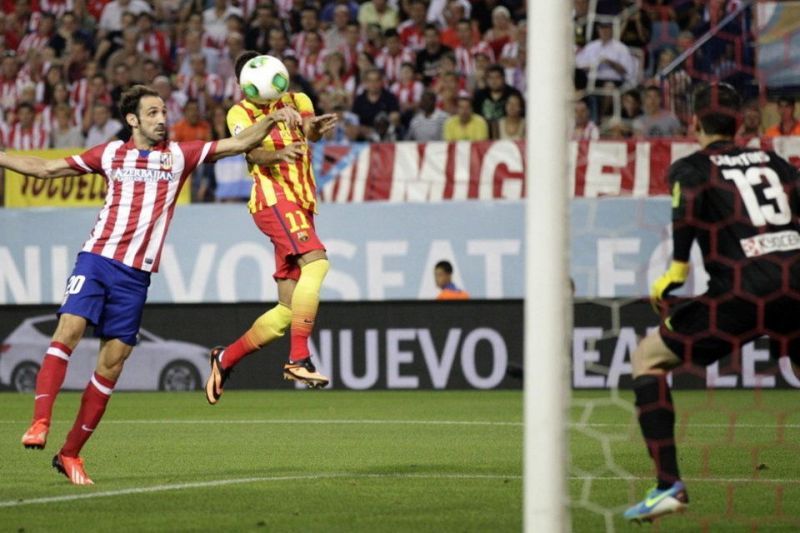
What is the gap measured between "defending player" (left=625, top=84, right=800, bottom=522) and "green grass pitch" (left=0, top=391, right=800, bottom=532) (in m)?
0.25

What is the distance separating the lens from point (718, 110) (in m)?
6.19

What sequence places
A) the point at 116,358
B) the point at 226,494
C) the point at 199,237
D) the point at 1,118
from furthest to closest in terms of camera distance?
the point at 1,118, the point at 199,237, the point at 116,358, the point at 226,494

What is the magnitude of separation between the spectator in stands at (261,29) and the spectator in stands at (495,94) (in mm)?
3664

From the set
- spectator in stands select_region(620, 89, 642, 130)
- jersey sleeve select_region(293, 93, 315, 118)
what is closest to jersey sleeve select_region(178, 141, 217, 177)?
jersey sleeve select_region(293, 93, 315, 118)

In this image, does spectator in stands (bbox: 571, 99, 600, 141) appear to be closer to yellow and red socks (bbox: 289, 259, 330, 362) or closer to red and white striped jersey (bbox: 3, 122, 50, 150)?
yellow and red socks (bbox: 289, 259, 330, 362)

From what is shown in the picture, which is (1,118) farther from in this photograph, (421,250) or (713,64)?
(713,64)

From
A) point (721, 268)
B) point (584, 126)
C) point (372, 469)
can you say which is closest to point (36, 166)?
point (372, 469)

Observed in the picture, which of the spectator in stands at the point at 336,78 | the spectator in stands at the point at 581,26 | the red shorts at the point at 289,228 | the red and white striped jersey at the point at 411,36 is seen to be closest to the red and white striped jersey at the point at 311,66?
the spectator in stands at the point at 336,78

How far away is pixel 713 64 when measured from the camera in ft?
40.3

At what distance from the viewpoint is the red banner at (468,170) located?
570 inches

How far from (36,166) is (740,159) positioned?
11.7ft

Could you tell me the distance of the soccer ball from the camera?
9102 millimetres

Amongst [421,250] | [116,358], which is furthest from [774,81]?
[116,358]

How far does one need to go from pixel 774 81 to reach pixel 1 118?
10292 millimetres
